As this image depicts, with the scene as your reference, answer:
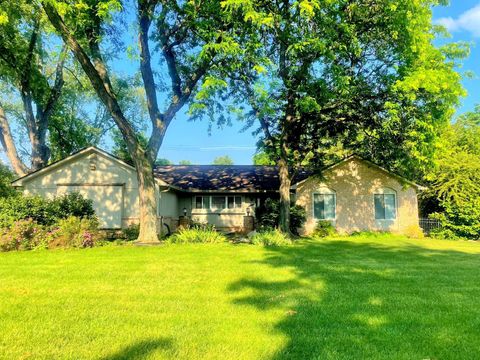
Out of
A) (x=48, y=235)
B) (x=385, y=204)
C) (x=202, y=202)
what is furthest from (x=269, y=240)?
(x=385, y=204)

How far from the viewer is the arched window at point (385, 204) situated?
23.1m

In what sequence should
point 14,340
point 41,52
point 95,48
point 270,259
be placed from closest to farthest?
point 14,340
point 270,259
point 95,48
point 41,52

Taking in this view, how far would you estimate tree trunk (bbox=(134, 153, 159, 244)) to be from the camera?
49.5ft

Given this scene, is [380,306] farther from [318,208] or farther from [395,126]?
[318,208]

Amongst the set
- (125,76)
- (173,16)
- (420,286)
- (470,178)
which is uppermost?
(125,76)

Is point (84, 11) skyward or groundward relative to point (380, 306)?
skyward

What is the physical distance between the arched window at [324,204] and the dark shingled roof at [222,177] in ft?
5.68

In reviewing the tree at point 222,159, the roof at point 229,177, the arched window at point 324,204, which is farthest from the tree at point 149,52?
the tree at point 222,159

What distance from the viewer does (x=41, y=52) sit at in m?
22.1

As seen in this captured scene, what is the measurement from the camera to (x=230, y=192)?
23.9 m

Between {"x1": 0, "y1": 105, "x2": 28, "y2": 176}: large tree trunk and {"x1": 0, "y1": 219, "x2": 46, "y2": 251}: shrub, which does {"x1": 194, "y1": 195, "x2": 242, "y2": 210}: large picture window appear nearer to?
{"x1": 0, "y1": 105, "x2": 28, "y2": 176}: large tree trunk

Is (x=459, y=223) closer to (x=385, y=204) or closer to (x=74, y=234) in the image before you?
(x=385, y=204)

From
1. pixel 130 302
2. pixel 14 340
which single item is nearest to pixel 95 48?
pixel 130 302

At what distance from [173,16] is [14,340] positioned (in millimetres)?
13961
